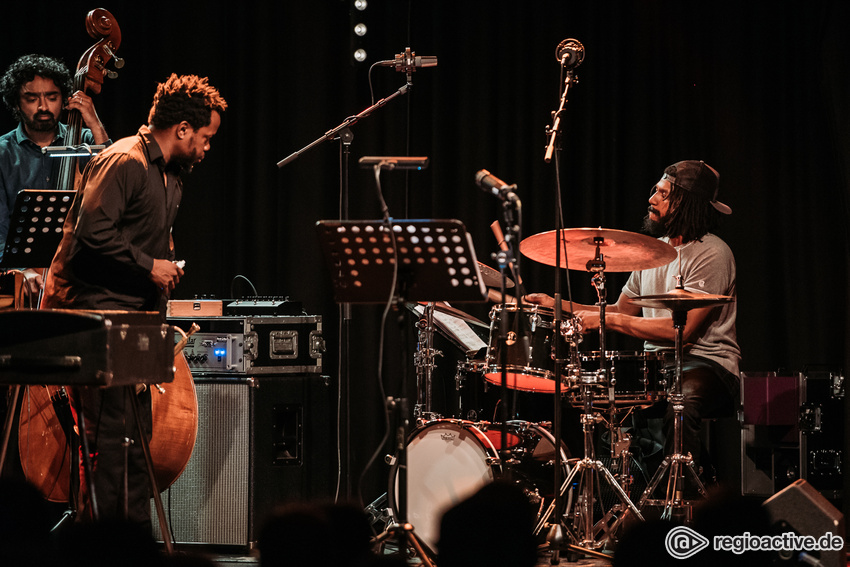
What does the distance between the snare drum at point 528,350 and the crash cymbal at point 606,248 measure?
30 cm

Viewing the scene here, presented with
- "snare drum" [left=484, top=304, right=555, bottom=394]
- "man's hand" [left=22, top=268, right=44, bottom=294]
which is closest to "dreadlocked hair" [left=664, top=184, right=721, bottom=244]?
"snare drum" [left=484, top=304, right=555, bottom=394]

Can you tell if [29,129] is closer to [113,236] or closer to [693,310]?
[113,236]

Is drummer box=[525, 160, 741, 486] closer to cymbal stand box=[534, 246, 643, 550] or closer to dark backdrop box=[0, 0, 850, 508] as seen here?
cymbal stand box=[534, 246, 643, 550]

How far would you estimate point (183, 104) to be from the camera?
12.6ft

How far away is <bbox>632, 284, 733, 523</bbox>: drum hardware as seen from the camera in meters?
4.13

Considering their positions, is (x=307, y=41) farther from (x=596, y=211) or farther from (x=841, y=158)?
(x=841, y=158)

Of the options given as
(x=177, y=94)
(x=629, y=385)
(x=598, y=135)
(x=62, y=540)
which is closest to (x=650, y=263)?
(x=629, y=385)

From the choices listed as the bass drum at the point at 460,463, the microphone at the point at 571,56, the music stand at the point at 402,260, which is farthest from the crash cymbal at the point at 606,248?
the music stand at the point at 402,260

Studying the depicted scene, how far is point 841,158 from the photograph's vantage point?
4371mm

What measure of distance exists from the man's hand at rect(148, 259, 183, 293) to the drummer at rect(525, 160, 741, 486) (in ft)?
5.86

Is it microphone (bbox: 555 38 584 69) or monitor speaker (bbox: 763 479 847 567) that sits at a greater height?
microphone (bbox: 555 38 584 69)

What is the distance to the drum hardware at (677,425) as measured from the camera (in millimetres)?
4129

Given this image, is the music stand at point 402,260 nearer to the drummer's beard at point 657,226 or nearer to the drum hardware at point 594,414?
the drum hardware at point 594,414

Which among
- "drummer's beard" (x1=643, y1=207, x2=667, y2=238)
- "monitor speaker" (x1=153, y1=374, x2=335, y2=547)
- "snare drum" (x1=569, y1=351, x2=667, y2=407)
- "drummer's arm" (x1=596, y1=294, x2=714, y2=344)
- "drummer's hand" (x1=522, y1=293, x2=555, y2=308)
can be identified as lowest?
"monitor speaker" (x1=153, y1=374, x2=335, y2=547)
